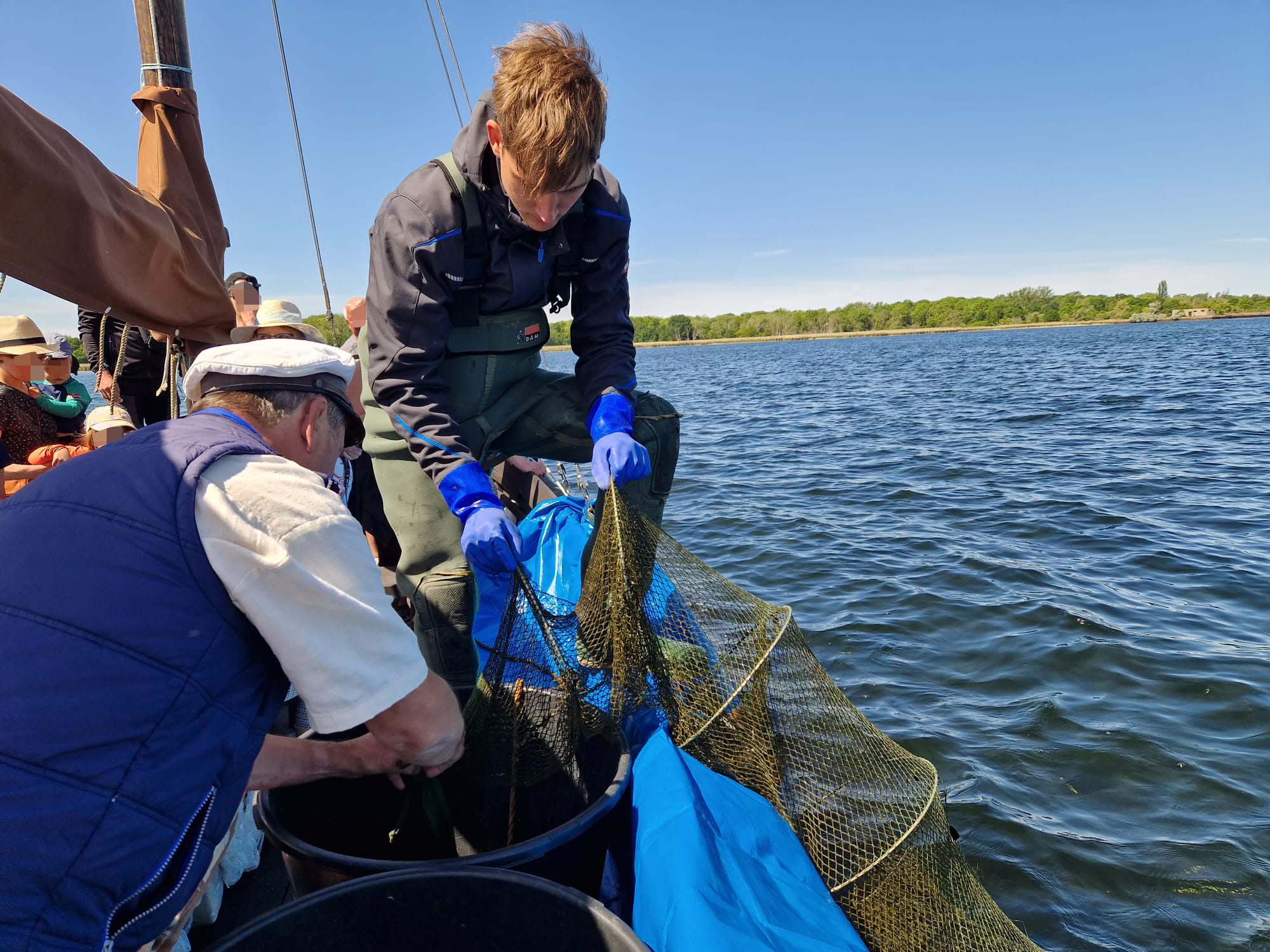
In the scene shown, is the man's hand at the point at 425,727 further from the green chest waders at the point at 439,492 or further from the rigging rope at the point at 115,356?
the rigging rope at the point at 115,356

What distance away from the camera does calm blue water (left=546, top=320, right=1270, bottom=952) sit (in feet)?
11.4

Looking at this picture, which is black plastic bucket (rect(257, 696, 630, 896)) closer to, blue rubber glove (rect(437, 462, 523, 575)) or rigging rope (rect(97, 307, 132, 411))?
blue rubber glove (rect(437, 462, 523, 575))

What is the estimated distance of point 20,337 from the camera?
4.40 m

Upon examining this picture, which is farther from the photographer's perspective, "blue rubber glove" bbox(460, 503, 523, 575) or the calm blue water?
the calm blue water

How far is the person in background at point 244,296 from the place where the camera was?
209 inches

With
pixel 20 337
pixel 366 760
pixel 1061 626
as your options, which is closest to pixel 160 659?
pixel 366 760

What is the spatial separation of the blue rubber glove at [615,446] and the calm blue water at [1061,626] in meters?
2.39

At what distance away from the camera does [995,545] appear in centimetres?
796

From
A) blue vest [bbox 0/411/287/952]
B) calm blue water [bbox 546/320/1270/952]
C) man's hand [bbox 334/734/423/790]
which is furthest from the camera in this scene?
calm blue water [bbox 546/320/1270/952]

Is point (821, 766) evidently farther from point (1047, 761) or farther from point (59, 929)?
point (1047, 761)

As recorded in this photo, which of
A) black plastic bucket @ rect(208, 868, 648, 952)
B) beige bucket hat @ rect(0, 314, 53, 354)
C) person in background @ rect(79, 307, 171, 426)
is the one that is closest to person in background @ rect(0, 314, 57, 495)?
beige bucket hat @ rect(0, 314, 53, 354)

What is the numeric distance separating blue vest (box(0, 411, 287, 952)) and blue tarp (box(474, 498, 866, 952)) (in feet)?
3.31

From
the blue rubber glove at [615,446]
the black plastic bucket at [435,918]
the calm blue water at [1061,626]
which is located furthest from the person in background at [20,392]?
the calm blue water at [1061,626]

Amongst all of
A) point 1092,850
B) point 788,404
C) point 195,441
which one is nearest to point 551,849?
point 195,441
